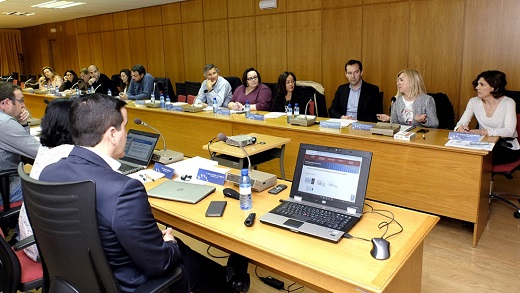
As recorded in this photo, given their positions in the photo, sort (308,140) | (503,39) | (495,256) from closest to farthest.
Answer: (495,256) → (308,140) → (503,39)

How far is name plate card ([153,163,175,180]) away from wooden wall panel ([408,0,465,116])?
392 centimetres

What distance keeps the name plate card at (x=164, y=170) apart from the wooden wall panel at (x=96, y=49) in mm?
8654

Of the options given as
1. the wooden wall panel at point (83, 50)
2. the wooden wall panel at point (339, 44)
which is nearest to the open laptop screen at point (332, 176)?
the wooden wall panel at point (339, 44)

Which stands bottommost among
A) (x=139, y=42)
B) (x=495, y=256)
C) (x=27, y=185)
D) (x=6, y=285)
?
(x=495, y=256)

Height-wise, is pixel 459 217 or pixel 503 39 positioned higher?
pixel 503 39

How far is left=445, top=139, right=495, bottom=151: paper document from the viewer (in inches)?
106

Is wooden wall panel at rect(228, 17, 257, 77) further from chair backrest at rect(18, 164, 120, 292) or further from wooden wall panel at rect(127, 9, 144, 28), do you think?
chair backrest at rect(18, 164, 120, 292)

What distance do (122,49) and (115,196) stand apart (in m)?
8.93

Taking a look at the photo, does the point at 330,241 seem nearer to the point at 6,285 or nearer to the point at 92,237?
the point at 92,237

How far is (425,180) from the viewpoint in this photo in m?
2.96

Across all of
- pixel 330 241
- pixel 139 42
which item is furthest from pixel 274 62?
pixel 330 241

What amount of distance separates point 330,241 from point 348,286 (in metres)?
0.23

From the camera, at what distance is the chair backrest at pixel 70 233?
3.91 ft

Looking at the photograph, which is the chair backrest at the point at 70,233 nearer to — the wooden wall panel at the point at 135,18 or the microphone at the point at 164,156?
the microphone at the point at 164,156
